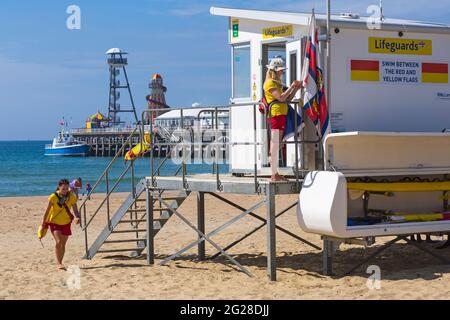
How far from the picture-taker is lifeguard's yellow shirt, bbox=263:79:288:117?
36.8 ft

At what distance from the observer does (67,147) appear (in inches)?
4660

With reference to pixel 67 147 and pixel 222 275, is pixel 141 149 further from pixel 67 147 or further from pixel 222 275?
pixel 67 147

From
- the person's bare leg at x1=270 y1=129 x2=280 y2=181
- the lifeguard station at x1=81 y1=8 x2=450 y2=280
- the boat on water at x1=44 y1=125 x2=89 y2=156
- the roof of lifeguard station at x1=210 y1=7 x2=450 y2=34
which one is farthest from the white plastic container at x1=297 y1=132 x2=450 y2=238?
the boat on water at x1=44 y1=125 x2=89 y2=156

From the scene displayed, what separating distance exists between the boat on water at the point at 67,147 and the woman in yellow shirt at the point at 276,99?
108 m

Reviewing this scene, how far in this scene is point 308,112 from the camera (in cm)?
1133

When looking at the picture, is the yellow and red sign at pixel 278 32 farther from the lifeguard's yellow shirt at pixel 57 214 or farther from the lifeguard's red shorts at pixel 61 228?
the lifeguard's red shorts at pixel 61 228

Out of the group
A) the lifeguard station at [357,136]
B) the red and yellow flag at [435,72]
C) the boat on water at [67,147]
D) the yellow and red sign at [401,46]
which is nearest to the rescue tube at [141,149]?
the lifeguard station at [357,136]

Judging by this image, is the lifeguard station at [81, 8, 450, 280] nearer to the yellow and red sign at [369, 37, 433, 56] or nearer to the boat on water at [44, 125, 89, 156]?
the yellow and red sign at [369, 37, 433, 56]

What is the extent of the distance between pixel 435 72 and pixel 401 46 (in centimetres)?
74

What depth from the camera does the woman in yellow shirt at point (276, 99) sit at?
11195mm

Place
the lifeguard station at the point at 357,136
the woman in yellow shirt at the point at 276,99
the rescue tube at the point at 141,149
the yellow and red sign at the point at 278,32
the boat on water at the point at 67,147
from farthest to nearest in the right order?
the boat on water at the point at 67,147
the rescue tube at the point at 141,149
the yellow and red sign at the point at 278,32
the woman in yellow shirt at the point at 276,99
the lifeguard station at the point at 357,136

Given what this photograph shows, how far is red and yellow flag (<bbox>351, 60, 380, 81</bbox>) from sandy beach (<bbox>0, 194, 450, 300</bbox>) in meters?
2.80

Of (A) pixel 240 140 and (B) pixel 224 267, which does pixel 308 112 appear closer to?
(A) pixel 240 140

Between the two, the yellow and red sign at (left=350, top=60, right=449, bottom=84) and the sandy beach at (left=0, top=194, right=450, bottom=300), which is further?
the yellow and red sign at (left=350, top=60, right=449, bottom=84)
